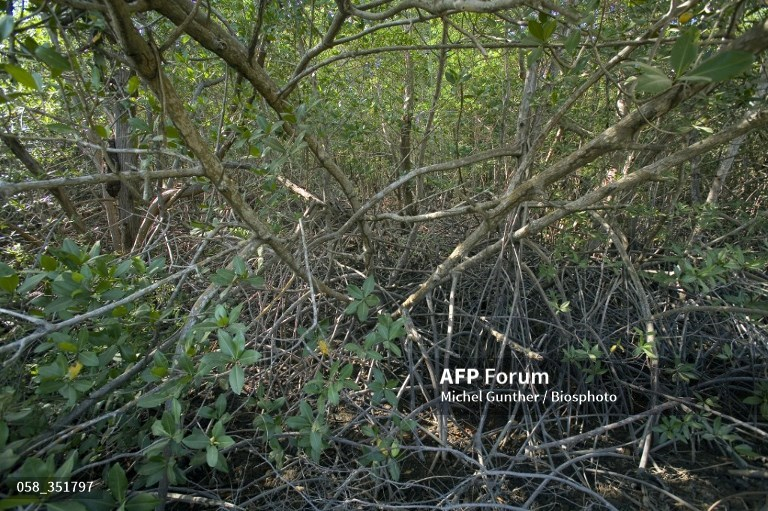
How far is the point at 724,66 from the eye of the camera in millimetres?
891

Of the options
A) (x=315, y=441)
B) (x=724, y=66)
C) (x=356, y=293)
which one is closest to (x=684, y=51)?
(x=724, y=66)

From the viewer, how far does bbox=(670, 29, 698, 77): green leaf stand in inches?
36.1

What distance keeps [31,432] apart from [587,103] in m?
2.93

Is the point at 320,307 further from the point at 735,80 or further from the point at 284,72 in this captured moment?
→ the point at 735,80

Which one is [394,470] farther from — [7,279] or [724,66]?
[724,66]

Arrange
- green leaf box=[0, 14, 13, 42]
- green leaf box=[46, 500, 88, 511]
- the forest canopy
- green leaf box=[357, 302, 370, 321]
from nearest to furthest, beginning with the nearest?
green leaf box=[0, 14, 13, 42]
green leaf box=[46, 500, 88, 511]
the forest canopy
green leaf box=[357, 302, 370, 321]

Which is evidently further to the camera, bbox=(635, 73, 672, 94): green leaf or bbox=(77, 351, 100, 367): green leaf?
bbox=(77, 351, 100, 367): green leaf

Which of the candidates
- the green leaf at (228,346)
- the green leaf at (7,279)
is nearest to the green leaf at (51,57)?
the green leaf at (7,279)

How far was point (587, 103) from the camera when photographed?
102 inches

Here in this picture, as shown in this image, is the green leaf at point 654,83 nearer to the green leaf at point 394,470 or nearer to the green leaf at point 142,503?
the green leaf at point 394,470

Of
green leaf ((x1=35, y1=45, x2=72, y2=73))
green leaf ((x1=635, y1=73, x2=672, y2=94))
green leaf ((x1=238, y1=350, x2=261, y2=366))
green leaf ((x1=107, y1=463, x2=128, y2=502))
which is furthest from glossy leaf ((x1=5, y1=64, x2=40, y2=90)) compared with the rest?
green leaf ((x1=635, y1=73, x2=672, y2=94))

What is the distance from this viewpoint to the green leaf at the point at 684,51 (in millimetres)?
918

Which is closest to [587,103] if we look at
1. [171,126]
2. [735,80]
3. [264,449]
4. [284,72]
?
[735,80]

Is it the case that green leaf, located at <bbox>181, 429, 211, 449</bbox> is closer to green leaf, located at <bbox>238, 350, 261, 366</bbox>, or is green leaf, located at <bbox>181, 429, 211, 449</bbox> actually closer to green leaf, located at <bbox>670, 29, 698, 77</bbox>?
green leaf, located at <bbox>238, 350, 261, 366</bbox>
